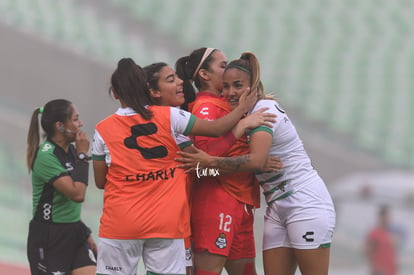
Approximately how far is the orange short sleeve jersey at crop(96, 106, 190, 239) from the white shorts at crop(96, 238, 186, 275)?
0.16 ft

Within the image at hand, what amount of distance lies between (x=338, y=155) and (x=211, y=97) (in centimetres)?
801

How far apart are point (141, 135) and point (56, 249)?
122 cm

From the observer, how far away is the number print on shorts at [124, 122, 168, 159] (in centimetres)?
382

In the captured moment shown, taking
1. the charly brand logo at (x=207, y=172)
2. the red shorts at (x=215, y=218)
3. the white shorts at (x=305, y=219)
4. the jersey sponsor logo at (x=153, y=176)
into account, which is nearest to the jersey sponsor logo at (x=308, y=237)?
the white shorts at (x=305, y=219)

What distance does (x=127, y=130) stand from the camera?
3.85m

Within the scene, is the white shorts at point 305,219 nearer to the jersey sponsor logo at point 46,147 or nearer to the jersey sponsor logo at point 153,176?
the jersey sponsor logo at point 153,176

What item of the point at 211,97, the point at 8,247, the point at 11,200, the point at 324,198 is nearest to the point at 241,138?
the point at 211,97

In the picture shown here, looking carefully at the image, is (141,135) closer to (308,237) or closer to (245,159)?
(245,159)

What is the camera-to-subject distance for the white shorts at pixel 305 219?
13.2 ft

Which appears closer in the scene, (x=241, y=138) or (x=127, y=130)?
(x=127, y=130)

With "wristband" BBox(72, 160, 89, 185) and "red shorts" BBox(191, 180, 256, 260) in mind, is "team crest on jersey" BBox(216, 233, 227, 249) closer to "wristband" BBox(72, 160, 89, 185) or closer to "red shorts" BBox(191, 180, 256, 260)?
Result: "red shorts" BBox(191, 180, 256, 260)

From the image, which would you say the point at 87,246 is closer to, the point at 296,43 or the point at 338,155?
the point at 338,155

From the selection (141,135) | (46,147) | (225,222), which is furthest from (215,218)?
(46,147)

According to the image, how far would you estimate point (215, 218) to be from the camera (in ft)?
13.4
